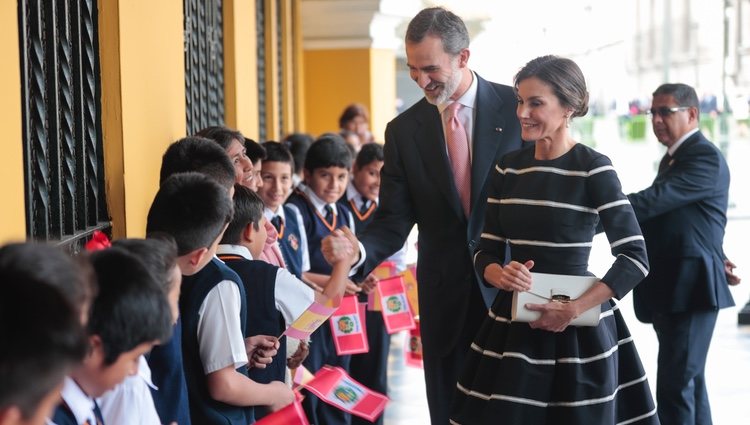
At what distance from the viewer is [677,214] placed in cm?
471

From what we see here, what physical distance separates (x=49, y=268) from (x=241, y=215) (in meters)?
1.65

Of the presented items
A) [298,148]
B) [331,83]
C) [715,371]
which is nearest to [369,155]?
[298,148]

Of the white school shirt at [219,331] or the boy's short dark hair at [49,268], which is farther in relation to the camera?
the white school shirt at [219,331]

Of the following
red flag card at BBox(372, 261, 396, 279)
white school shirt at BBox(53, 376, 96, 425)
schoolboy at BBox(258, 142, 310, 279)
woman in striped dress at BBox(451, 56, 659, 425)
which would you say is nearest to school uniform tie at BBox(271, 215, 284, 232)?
schoolboy at BBox(258, 142, 310, 279)

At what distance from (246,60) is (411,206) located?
12.4 feet

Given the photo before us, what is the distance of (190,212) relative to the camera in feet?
8.01

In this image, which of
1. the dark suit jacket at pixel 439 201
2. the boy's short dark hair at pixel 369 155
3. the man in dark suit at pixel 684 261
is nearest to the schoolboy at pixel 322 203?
the boy's short dark hair at pixel 369 155

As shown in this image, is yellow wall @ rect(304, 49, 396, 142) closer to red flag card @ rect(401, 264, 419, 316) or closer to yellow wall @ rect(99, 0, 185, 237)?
red flag card @ rect(401, 264, 419, 316)

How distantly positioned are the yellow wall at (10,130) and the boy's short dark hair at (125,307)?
597 millimetres

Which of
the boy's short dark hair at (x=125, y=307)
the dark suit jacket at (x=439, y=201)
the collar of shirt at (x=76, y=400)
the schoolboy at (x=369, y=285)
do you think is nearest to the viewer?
the boy's short dark hair at (x=125, y=307)

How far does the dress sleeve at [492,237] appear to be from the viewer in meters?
3.08

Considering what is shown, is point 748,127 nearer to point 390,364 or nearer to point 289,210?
point 390,364

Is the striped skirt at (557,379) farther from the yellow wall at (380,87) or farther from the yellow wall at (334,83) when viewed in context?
the yellow wall at (334,83)

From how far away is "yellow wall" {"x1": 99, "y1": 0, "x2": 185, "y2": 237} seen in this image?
3.27m
